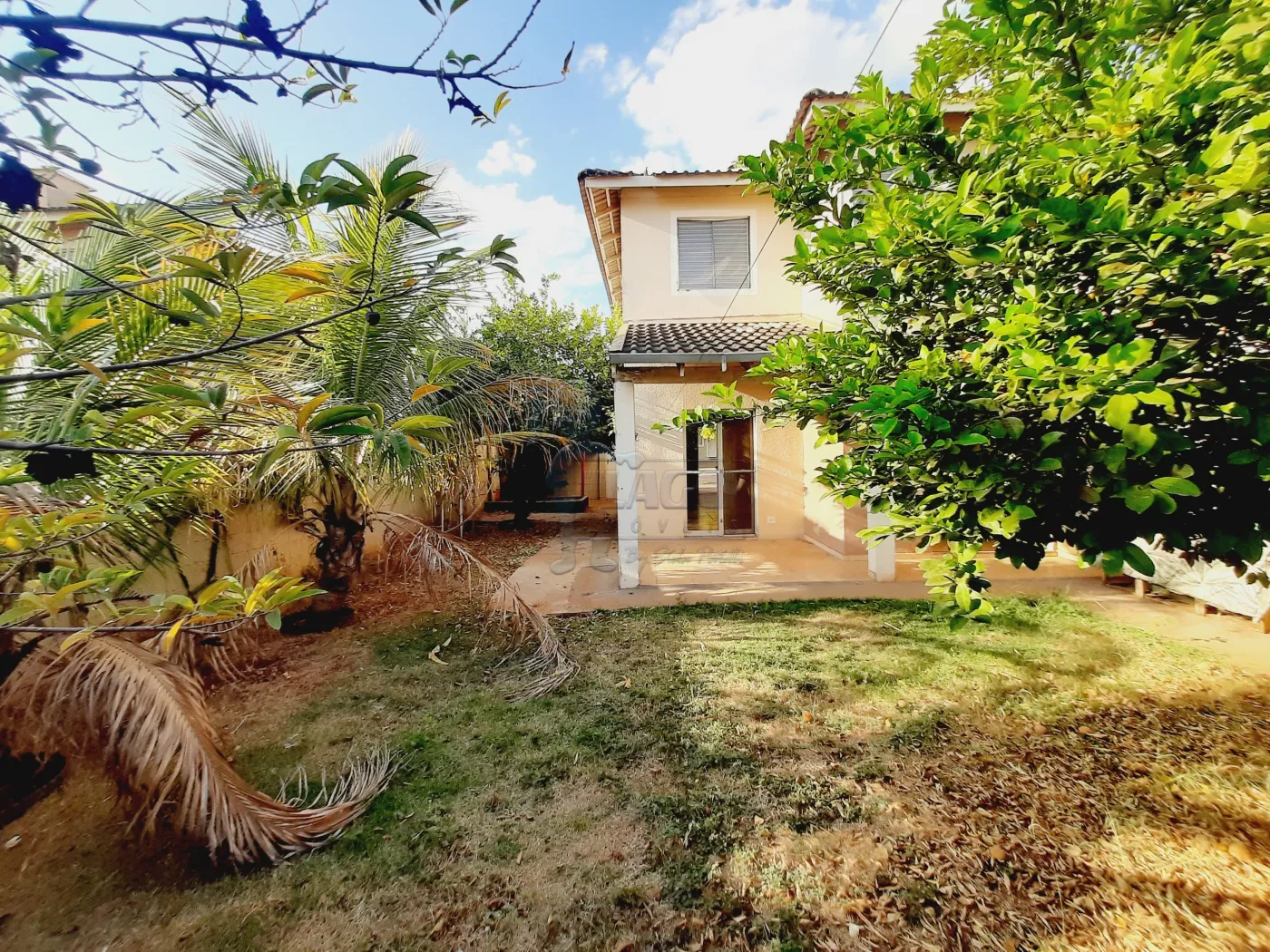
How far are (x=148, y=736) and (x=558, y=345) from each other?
484 inches

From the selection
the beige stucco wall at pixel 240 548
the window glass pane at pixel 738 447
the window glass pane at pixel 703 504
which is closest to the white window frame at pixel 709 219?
the window glass pane at pixel 738 447

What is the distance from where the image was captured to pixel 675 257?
999 cm

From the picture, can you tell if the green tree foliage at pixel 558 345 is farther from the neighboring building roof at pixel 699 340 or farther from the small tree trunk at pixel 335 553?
the small tree trunk at pixel 335 553

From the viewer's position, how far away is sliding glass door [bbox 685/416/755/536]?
1054 cm

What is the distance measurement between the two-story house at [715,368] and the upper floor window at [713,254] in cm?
2

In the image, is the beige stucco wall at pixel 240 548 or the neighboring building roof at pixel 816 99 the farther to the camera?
the neighboring building roof at pixel 816 99

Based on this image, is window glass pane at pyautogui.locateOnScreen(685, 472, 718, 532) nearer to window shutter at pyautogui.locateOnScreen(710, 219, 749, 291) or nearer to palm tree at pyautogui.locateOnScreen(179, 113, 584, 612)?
palm tree at pyautogui.locateOnScreen(179, 113, 584, 612)

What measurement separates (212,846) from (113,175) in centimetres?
288

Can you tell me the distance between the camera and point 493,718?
414 centimetres

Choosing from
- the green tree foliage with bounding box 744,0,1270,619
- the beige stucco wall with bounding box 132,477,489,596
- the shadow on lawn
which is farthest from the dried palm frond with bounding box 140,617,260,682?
A: the green tree foliage with bounding box 744,0,1270,619

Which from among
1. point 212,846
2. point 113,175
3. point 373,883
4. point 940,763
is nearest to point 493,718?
point 373,883

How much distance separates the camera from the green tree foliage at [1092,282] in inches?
56.9

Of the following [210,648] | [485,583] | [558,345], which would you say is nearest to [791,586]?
[485,583]

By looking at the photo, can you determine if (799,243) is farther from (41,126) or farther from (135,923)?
(135,923)
